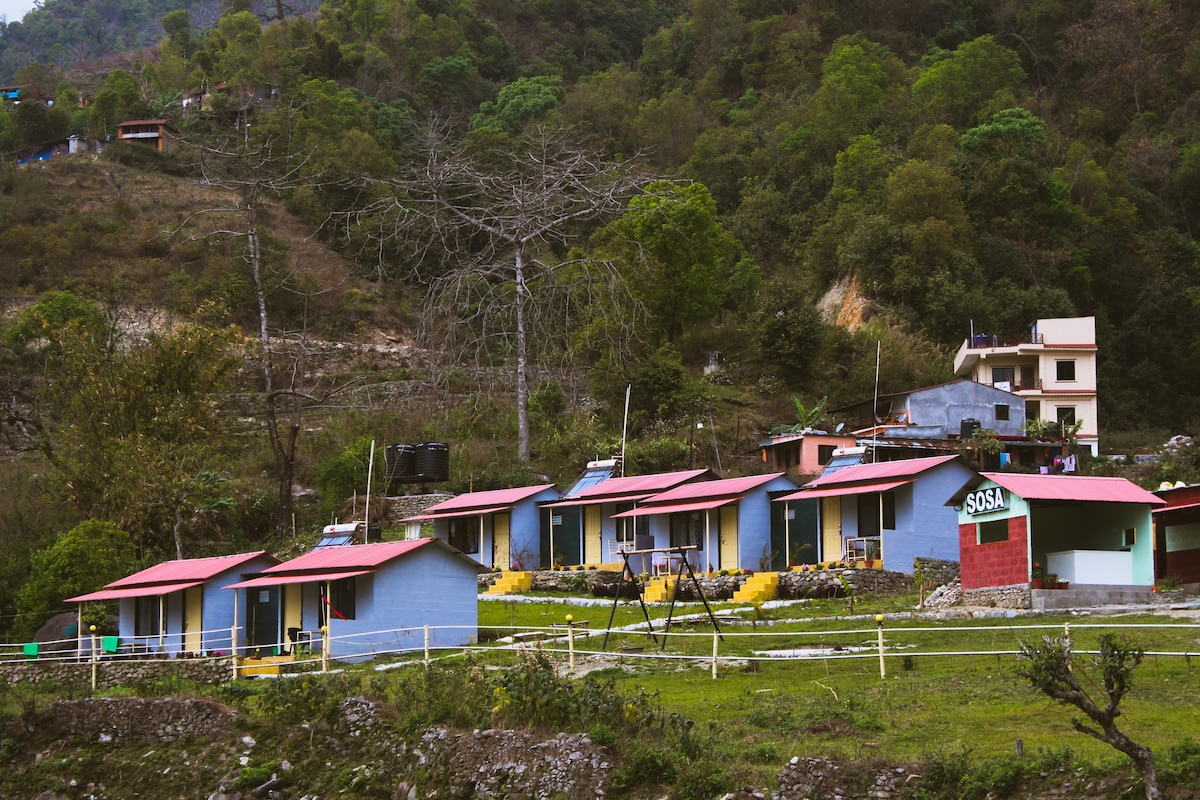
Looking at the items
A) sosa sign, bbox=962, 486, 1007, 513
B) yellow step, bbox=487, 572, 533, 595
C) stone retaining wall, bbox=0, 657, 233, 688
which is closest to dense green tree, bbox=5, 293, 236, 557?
yellow step, bbox=487, 572, 533, 595

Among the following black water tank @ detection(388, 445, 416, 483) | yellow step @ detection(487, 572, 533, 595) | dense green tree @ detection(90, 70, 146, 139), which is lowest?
yellow step @ detection(487, 572, 533, 595)

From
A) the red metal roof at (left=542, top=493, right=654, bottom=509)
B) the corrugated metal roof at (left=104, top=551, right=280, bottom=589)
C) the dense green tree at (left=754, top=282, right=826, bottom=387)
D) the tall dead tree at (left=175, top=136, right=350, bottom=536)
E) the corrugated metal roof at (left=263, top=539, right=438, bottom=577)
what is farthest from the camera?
the dense green tree at (left=754, top=282, right=826, bottom=387)

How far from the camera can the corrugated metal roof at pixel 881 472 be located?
3819 cm

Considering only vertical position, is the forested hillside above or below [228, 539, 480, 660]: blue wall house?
above

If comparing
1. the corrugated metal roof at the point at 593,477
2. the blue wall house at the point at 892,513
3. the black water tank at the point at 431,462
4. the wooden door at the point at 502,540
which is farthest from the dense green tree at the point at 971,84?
the blue wall house at the point at 892,513

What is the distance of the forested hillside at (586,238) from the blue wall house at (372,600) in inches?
374

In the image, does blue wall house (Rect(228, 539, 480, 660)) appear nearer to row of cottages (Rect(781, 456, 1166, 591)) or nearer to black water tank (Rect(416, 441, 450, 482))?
row of cottages (Rect(781, 456, 1166, 591))

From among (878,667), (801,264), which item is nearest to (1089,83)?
(801,264)

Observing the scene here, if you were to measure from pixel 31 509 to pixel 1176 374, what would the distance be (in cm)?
5064

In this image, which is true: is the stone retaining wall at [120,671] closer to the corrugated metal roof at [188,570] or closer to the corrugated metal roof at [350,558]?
the corrugated metal roof at [188,570]

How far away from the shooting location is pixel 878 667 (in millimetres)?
24328

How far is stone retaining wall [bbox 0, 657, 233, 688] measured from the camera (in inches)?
1204

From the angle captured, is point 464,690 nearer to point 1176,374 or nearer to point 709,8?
point 1176,374

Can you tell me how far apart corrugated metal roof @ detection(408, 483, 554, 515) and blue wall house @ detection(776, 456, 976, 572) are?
376 inches
